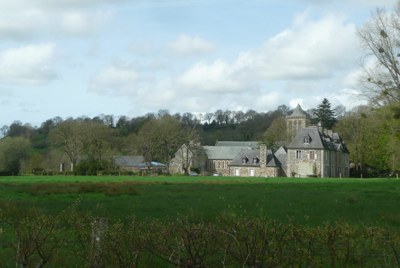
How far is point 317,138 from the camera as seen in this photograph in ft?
340

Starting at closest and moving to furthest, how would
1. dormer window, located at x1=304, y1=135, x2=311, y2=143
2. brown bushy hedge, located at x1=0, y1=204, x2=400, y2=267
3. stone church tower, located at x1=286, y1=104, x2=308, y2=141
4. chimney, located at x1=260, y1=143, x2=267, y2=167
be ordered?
brown bushy hedge, located at x1=0, y1=204, x2=400, y2=267 → dormer window, located at x1=304, y1=135, x2=311, y2=143 → chimney, located at x1=260, y1=143, x2=267, y2=167 → stone church tower, located at x1=286, y1=104, x2=308, y2=141

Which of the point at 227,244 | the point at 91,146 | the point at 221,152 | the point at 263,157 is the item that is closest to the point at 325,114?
the point at 221,152

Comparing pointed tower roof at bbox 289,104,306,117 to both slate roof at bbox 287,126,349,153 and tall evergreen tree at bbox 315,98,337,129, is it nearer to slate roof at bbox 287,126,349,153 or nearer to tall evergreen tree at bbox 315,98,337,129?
tall evergreen tree at bbox 315,98,337,129

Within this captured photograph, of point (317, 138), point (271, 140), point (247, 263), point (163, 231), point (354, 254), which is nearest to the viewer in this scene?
point (247, 263)

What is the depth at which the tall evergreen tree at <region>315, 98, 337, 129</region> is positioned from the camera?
5384 inches

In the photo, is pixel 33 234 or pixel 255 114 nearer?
pixel 33 234

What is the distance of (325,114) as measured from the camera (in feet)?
454

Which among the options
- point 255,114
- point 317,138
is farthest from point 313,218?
point 255,114

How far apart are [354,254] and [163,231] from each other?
8.34ft

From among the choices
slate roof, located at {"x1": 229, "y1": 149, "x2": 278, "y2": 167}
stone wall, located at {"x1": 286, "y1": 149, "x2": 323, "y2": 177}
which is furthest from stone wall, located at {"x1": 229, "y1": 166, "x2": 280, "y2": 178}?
stone wall, located at {"x1": 286, "y1": 149, "x2": 323, "y2": 177}

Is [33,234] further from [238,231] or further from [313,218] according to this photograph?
[313,218]

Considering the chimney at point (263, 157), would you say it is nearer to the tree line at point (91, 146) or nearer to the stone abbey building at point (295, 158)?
the stone abbey building at point (295, 158)

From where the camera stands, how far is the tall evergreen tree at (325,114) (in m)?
137

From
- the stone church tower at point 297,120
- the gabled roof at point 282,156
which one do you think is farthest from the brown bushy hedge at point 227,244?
the stone church tower at point 297,120
